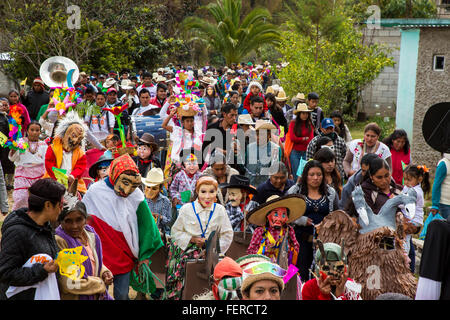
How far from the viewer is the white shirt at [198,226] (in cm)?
566

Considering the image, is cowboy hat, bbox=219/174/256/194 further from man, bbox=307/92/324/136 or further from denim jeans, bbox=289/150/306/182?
man, bbox=307/92/324/136

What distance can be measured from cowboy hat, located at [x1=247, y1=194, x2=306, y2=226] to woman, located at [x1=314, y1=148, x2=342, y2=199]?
119 centimetres

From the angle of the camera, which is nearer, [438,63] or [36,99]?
[438,63]

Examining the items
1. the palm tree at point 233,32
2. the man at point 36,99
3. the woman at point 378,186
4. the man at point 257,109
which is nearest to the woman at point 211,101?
the man at point 36,99

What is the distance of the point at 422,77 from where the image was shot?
1338 cm

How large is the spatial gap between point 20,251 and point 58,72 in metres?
7.94

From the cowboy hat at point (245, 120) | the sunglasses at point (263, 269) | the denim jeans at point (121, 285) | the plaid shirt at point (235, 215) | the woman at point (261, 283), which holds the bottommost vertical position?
the denim jeans at point (121, 285)

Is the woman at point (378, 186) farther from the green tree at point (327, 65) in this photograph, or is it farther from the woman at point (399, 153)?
the green tree at point (327, 65)

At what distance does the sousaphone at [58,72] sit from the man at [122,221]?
230 inches

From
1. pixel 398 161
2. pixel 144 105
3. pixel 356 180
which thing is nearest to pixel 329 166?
pixel 356 180

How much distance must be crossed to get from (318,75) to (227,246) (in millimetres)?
11215

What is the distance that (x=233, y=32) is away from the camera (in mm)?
34375

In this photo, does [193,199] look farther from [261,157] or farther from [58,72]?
[58,72]

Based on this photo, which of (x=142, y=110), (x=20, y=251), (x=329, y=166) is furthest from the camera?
(x=142, y=110)
